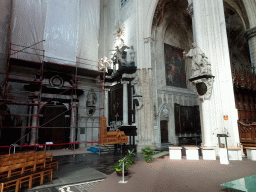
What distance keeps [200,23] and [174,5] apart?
388 inches

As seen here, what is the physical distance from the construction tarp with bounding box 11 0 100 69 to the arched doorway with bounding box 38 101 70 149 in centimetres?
398

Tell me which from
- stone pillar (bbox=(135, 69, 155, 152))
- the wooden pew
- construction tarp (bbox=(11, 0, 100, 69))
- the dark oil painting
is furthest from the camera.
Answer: the dark oil painting

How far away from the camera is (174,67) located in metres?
17.8

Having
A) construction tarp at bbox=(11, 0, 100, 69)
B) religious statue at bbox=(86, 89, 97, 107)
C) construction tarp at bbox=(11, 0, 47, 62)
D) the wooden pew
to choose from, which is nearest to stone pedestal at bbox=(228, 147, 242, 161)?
the wooden pew

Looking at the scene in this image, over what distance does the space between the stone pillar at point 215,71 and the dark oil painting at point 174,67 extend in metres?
7.54

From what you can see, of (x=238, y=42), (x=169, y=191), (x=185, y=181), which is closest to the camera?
(x=169, y=191)

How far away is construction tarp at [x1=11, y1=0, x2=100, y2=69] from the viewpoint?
13109mm

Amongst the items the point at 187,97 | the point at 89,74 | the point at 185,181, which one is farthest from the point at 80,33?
the point at 185,181

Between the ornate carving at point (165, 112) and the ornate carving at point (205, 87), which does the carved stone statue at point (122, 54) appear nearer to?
the ornate carving at point (165, 112)

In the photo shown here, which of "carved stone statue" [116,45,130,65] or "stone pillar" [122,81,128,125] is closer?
"stone pillar" [122,81,128,125]

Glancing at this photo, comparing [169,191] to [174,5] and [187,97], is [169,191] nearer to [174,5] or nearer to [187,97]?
[187,97]

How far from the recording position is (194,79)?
8.75 metres

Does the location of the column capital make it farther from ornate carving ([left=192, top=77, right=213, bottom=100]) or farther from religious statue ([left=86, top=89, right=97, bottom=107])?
religious statue ([left=86, top=89, right=97, bottom=107])

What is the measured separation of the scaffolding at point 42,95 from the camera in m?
12.6
